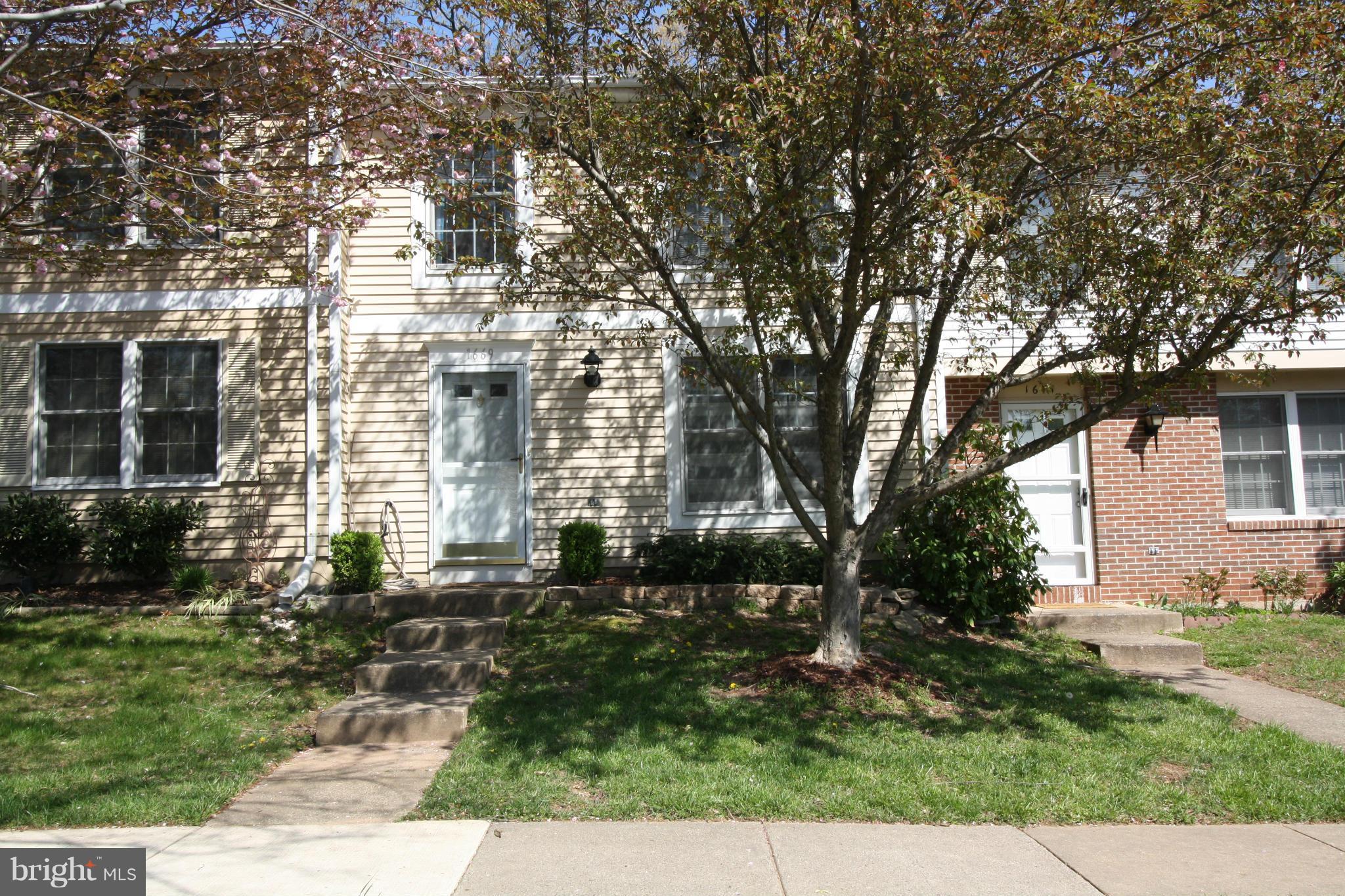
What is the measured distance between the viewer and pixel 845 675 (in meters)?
7.05

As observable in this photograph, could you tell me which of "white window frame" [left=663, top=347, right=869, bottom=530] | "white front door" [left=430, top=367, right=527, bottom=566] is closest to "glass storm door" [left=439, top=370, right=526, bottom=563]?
"white front door" [left=430, top=367, right=527, bottom=566]

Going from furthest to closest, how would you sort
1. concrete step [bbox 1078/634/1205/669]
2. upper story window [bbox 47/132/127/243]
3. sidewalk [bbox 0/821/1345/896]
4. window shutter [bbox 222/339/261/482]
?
window shutter [bbox 222/339/261/482] < concrete step [bbox 1078/634/1205/669] < upper story window [bbox 47/132/127/243] < sidewalk [bbox 0/821/1345/896]

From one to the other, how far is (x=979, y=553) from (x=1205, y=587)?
3.50 m

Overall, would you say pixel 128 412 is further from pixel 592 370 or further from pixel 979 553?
pixel 979 553

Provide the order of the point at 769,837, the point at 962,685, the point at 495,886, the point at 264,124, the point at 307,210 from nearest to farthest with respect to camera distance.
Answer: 1. the point at 495,886
2. the point at 769,837
3. the point at 962,685
4. the point at 307,210
5. the point at 264,124

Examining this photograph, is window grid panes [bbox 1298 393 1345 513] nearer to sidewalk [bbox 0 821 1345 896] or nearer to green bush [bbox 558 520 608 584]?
sidewalk [bbox 0 821 1345 896]

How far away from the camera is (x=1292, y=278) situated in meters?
6.55

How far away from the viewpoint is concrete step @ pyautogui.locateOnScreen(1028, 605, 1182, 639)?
933 centimetres

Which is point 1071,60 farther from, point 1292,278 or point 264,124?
point 264,124

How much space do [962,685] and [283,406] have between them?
24.6ft

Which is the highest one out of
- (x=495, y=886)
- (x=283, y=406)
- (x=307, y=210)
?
(x=307, y=210)

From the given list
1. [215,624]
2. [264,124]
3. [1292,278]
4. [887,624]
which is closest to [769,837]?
[887,624]

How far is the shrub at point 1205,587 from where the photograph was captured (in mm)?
10562

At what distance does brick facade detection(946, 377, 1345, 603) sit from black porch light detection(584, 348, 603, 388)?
4.06 metres
